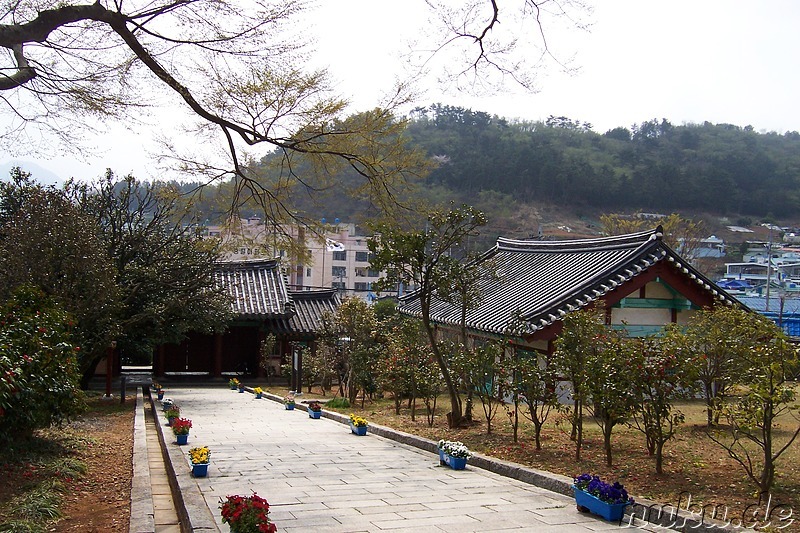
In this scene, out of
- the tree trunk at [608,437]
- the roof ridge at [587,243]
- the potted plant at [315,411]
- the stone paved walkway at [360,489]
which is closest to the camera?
the stone paved walkway at [360,489]

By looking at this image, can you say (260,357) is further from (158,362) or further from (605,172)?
(605,172)

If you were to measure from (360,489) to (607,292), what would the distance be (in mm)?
10873

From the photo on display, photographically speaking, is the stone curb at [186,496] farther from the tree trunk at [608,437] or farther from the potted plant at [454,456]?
the tree trunk at [608,437]

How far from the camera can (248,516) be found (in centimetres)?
480

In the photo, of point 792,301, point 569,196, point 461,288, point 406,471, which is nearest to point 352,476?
point 406,471

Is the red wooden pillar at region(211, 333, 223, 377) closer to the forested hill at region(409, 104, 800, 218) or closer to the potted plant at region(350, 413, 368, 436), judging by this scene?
the potted plant at region(350, 413, 368, 436)

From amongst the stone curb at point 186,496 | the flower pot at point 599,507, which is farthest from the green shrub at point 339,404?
the flower pot at point 599,507

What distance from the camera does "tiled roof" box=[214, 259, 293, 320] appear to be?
87.4ft

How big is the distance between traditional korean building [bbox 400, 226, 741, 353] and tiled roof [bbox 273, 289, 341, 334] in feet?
30.1

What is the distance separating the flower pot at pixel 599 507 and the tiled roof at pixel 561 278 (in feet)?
22.4

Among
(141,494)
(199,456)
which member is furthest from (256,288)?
(141,494)

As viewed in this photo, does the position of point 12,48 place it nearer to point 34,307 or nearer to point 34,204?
point 34,307

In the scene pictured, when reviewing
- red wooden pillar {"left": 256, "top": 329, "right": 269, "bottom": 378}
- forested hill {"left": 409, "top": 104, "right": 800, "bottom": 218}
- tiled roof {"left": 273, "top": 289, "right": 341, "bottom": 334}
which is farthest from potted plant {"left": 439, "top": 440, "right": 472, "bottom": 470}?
forested hill {"left": 409, "top": 104, "right": 800, "bottom": 218}

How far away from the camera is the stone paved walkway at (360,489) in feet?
19.0
